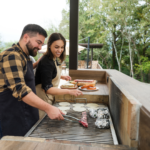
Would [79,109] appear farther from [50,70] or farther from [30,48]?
[30,48]

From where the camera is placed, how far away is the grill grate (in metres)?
0.99

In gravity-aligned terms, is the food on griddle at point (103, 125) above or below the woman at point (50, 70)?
below

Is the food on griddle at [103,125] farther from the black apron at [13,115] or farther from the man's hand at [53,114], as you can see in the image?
the black apron at [13,115]

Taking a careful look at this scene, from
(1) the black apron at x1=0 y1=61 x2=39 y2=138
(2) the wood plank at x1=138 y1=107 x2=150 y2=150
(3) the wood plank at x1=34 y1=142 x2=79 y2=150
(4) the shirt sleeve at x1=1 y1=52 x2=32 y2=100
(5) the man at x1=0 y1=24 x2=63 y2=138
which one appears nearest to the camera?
(2) the wood plank at x1=138 y1=107 x2=150 y2=150

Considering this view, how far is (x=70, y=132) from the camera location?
42.2 inches

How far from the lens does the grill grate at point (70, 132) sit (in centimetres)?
99

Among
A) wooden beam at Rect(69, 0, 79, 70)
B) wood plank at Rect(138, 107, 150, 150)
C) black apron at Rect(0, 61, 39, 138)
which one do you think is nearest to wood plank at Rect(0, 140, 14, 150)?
black apron at Rect(0, 61, 39, 138)

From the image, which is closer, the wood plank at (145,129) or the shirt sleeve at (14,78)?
the wood plank at (145,129)

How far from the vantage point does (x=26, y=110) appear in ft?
4.30

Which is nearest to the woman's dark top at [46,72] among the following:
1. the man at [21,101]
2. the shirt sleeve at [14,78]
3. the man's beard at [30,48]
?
the man at [21,101]

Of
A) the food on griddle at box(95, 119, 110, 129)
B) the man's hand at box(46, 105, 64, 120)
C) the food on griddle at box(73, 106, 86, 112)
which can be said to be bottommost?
the food on griddle at box(73, 106, 86, 112)

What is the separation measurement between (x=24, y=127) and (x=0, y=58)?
682 millimetres

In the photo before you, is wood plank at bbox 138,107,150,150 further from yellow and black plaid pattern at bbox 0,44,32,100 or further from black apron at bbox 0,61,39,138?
black apron at bbox 0,61,39,138

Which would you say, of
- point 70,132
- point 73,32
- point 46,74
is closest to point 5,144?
point 70,132
